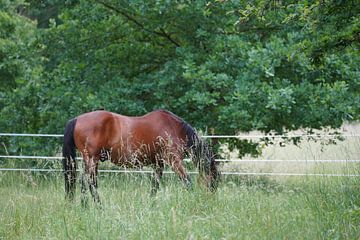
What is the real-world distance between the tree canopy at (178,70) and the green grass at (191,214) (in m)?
3.92

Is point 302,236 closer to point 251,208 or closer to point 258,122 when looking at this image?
point 251,208

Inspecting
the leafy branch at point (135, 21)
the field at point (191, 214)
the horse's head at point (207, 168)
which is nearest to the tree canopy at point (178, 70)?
the leafy branch at point (135, 21)

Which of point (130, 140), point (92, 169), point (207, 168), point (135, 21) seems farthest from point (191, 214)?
point (135, 21)

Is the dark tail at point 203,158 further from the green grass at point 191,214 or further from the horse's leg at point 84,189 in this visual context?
the horse's leg at point 84,189

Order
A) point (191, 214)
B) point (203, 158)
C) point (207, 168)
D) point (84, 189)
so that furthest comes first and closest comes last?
1. point (207, 168)
2. point (203, 158)
3. point (84, 189)
4. point (191, 214)

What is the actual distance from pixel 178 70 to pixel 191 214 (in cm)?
650

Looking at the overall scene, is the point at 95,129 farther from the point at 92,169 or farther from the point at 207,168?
the point at 207,168

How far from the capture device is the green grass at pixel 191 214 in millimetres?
5938

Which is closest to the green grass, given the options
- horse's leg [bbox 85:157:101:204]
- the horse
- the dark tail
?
horse's leg [bbox 85:157:101:204]

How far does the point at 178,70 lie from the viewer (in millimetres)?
13008

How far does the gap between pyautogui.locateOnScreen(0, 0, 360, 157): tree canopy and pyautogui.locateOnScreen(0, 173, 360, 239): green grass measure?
3.92m

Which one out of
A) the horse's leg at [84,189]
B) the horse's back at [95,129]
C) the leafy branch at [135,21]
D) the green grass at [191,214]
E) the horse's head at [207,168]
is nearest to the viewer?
the green grass at [191,214]

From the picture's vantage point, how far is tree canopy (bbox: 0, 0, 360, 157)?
471 inches

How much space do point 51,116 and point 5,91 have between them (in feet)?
6.87
